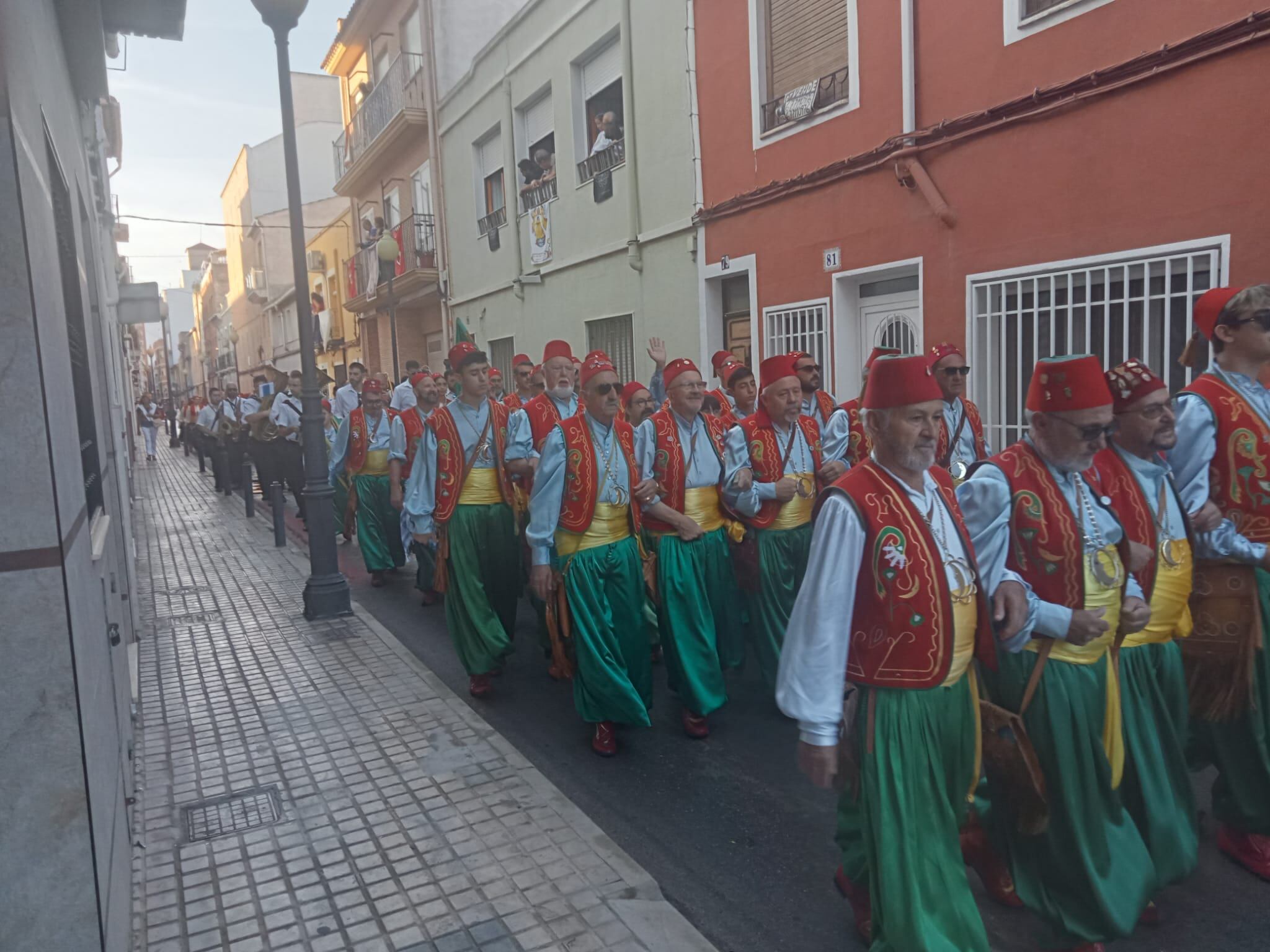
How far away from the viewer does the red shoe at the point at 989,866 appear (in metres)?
3.37

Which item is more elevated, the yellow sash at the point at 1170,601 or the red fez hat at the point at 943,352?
the red fez hat at the point at 943,352

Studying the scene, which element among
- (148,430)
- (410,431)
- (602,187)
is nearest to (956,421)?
(410,431)

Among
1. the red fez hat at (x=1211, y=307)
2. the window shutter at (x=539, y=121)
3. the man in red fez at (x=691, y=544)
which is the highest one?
the window shutter at (x=539, y=121)

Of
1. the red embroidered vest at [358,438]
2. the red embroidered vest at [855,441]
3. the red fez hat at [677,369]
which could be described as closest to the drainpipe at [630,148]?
the red embroidered vest at [358,438]

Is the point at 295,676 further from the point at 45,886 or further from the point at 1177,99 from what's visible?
the point at 1177,99

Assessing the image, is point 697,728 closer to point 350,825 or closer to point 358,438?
point 350,825

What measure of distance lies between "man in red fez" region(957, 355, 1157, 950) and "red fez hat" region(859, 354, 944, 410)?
0.43 metres

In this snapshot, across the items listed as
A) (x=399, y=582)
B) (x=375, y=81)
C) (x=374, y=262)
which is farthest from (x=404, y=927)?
(x=375, y=81)

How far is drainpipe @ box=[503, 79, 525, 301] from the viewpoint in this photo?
652 inches

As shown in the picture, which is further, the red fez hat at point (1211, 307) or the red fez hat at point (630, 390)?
the red fez hat at point (630, 390)

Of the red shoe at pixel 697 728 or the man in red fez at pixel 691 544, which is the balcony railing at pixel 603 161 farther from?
the red shoe at pixel 697 728

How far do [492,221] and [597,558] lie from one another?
48.1 ft

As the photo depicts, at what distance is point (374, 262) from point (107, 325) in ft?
54.4

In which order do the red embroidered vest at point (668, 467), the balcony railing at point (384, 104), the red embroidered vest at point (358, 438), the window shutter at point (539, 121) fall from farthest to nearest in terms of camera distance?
the balcony railing at point (384, 104), the window shutter at point (539, 121), the red embroidered vest at point (358, 438), the red embroidered vest at point (668, 467)
